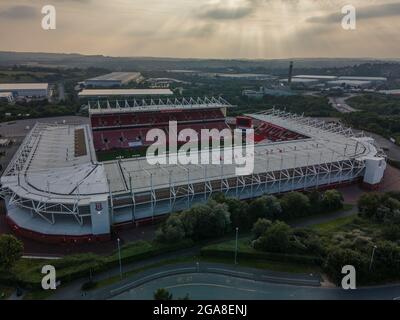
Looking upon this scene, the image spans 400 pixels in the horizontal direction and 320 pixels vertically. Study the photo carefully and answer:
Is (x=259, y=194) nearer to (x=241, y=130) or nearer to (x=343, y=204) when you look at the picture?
(x=343, y=204)

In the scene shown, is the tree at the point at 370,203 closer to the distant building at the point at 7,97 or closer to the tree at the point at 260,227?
the tree at the point at 260,227

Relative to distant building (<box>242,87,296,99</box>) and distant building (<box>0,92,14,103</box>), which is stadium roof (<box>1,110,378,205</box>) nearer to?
distant building (<box>0,92,14,103</box>)

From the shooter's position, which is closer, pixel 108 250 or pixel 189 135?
pixel 108 250

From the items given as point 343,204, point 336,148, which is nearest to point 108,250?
point 343,204

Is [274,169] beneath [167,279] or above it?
above

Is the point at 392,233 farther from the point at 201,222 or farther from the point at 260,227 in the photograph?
the point at 201,222
